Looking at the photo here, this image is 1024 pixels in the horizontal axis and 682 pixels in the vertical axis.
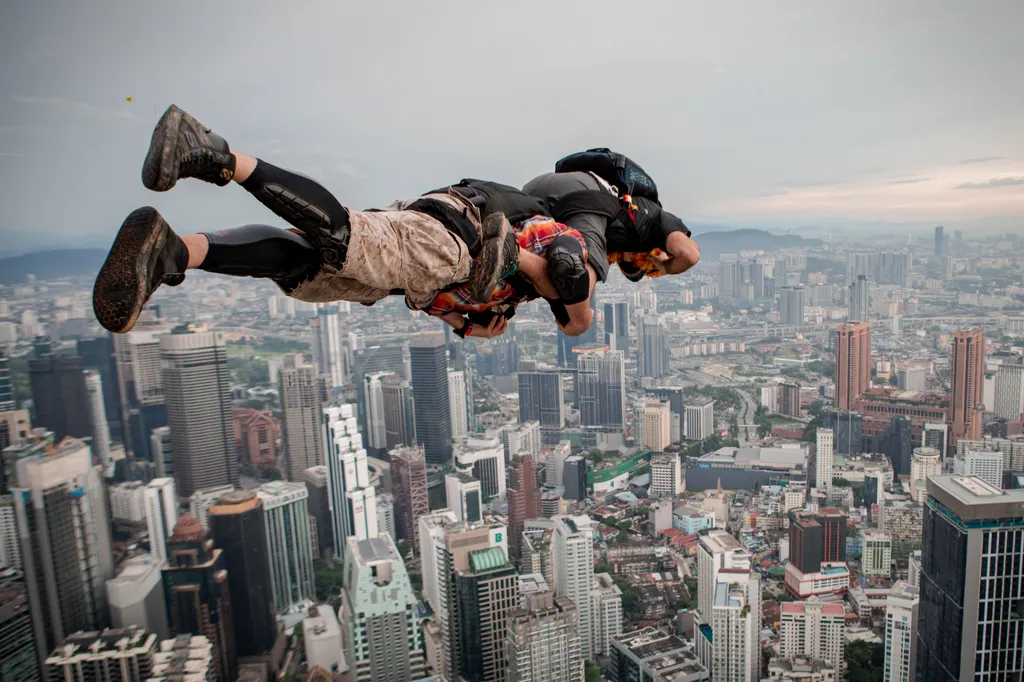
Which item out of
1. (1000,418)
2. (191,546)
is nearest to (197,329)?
(191,546)

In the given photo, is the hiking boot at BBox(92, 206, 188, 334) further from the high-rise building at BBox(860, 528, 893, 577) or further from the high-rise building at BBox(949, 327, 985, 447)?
the high-rise building at BBox(949, 327, 985, 447)

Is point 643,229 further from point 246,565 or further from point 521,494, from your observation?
point 521,494

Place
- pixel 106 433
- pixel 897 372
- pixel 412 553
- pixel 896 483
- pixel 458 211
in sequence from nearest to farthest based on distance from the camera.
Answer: pixel 458 211 < pixel 412 553 < pixel 106 433 < pixel 896 483 < pixel 897 372

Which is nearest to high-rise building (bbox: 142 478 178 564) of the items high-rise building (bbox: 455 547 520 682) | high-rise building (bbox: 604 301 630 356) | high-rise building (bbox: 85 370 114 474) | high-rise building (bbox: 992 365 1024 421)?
high-rise building (bbox: 85 370 114 474)

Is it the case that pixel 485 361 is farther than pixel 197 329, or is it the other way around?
pixel 485 361

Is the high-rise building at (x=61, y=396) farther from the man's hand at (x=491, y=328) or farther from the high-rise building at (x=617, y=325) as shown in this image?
the high-rise building at (x=617, y=325)

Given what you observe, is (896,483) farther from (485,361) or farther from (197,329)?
(197,329)

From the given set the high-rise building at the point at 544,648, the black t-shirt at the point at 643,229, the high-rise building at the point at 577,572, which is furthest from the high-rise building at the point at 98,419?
the black t-shirt at the point at 643,229
